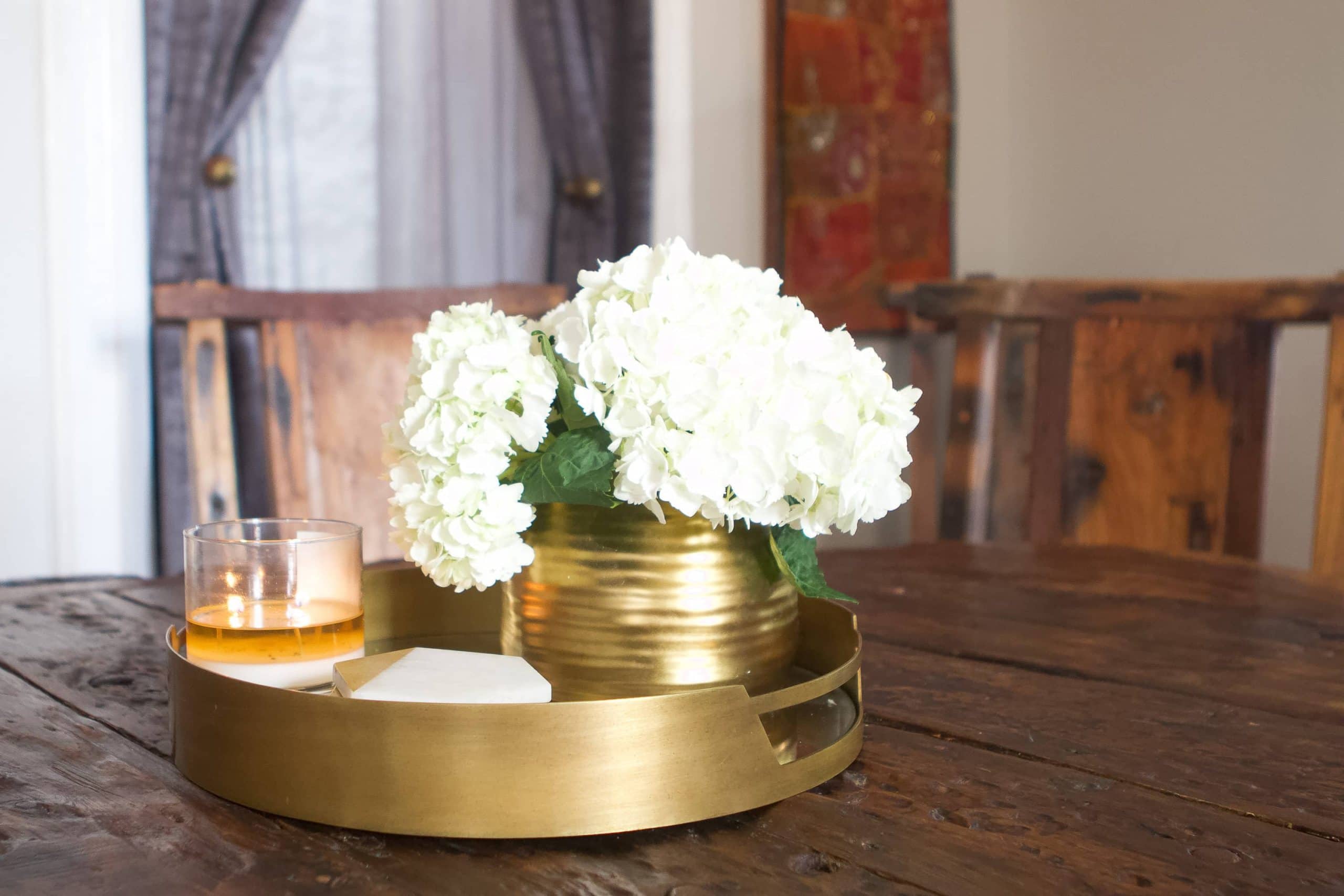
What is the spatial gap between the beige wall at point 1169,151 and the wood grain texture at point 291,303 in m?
1.58

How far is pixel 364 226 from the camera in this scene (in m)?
2.62

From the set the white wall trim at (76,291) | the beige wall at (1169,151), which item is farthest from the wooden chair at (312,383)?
the beige wall at (1169,151)

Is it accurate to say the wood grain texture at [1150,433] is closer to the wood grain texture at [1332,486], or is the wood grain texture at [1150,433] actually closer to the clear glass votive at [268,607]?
the wood grain texture at [1332,486]

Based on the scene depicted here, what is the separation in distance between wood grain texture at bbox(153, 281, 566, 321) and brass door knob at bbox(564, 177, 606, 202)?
0.92 meters

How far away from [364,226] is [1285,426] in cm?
215

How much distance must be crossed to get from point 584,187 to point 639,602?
235 cm

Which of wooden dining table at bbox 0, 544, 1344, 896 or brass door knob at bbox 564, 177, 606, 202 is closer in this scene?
wooden dining table at bbox 0, 544, 1344, 896

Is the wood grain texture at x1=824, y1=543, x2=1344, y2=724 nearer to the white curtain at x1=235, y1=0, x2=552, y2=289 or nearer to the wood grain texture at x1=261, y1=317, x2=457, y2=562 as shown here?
the wood grain texture at x1=261, y1=317, x2=457, y2=562

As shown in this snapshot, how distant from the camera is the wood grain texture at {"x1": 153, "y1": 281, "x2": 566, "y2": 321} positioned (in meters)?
1.90

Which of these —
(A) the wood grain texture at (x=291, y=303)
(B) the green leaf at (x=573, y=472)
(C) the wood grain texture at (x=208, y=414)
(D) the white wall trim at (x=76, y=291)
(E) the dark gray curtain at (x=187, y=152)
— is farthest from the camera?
(E) the dark gray curtain at (x=187, y=152)

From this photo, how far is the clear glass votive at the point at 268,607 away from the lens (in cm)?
64

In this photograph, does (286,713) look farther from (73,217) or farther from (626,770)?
(73,217)

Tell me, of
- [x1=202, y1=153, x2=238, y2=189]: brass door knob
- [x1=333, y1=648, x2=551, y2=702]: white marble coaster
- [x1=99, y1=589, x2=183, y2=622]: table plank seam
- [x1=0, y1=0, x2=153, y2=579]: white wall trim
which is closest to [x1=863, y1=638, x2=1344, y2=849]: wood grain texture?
[x1=333, y1=648, x2=551, y2=702]: white marble coaster

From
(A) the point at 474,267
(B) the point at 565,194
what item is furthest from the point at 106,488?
(B) the point at 565,194
